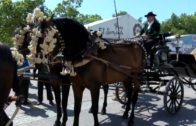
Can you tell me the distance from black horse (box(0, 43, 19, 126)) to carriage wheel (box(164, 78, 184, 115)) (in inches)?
184

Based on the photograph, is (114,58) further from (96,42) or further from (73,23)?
(73,23)

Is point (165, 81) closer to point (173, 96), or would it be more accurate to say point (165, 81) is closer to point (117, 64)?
point (173, 96)

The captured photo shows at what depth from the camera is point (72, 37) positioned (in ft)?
22.9

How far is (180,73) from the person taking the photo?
11141 mm

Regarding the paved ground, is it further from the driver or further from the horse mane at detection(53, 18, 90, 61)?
the horse mane at detection(53, 18, 90, 61)

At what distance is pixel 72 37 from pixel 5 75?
2.11m

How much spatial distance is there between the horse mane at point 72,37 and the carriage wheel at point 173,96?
2821 mm

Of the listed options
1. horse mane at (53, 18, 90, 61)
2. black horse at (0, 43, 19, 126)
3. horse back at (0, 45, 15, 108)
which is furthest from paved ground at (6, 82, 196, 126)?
horse back at (0, 45, 15, 108)

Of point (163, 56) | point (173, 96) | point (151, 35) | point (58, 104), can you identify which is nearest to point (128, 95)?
point (173, 96)

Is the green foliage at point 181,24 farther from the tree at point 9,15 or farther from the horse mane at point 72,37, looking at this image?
the horse mane at point 72,37

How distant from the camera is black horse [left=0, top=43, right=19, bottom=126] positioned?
16.7ft

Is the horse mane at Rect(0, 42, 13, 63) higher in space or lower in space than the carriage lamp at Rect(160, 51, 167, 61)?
higher

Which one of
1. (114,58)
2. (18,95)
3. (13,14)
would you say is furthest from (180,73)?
(13,14)

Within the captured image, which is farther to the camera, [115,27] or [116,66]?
[115,27]
